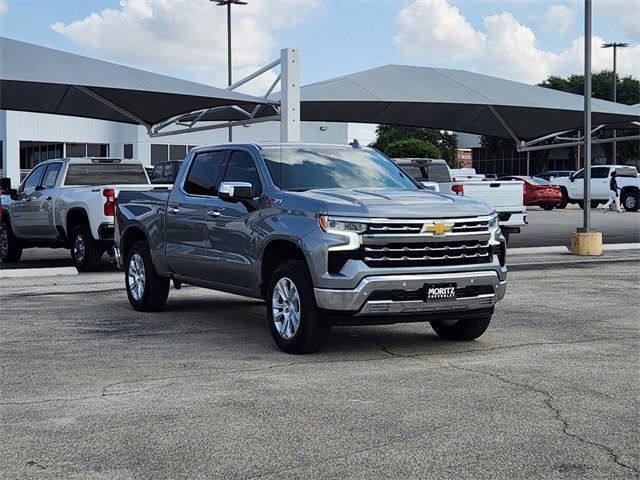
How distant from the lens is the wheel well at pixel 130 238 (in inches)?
484

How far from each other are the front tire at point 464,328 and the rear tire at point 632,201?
125 ft

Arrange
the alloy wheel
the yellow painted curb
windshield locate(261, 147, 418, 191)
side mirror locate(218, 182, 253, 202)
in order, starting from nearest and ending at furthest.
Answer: the alloy wheel
side mirror locate(218, 182, 253, 202)
windshield locate(261, 147, 418, 191)
the yellow painted curb

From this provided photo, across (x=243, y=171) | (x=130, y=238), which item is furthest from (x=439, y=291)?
(x=130, y=238)

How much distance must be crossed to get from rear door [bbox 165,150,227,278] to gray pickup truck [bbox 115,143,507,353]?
0.02 metres

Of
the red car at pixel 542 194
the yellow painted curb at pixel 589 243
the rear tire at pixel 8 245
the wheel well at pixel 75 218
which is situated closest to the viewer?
the wheel well at pixel 75 218

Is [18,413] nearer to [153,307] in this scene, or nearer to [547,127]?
[153,307]

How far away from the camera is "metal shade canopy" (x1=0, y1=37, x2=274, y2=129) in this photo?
19.7m

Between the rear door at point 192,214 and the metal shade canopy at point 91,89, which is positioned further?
the metal shade canopy at point 91,89

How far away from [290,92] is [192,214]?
1093cm

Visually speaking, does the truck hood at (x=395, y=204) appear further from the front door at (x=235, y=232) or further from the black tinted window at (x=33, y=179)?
the black tinted window at (x=33, y=179)

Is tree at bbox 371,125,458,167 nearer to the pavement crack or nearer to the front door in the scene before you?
the front door

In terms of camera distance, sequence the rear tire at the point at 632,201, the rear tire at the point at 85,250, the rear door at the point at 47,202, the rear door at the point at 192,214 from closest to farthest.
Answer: the rear door at the point at 192,214, the rear tire at the point at 85,250, the rear door at the point at 47,202, the rear tire at the point at 632,201

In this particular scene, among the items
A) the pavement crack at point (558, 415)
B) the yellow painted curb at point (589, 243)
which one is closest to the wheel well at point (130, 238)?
the pavement crack at point (558, 415)

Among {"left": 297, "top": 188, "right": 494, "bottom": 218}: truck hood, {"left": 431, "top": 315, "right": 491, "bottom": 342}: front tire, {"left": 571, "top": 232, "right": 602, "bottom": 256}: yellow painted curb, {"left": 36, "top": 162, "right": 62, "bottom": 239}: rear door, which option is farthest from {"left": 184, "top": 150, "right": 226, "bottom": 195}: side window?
{"left": 571, "top": 232, "right": 602, "bottom": 256}: yellow painted curb
